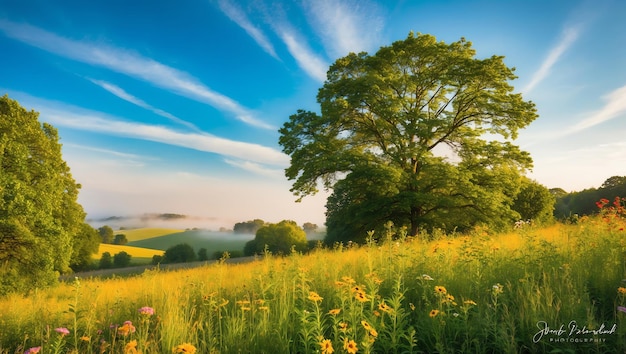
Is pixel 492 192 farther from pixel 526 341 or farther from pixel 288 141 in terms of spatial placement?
pixel 526 341

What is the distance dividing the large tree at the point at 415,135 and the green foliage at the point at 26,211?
34.2ft

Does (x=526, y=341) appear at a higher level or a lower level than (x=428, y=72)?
lower

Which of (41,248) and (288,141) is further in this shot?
(288,141)

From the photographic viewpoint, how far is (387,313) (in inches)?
159

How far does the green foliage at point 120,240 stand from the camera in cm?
5992

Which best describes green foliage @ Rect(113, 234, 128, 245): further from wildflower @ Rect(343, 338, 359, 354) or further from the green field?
wildflower @ Rect(343, 338, 359, 354)

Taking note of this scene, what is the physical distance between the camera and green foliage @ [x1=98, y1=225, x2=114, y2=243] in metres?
58.5

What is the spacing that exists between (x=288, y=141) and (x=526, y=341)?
51.1 ft

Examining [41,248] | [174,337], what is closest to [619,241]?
[174,337]

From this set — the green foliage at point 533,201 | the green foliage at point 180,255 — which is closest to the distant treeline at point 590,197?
the green foliage at point 533,201

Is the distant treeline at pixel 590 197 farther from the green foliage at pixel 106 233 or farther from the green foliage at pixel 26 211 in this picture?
the green foliage at pixel 106 233

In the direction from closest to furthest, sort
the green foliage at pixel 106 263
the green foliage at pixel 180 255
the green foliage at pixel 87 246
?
the green foliage at pixel 87 246 → the green foliage at pixel 106 263 → the green foliage at pixel 180 255

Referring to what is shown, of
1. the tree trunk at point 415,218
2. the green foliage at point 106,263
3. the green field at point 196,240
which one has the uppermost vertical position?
the tree trunk at point 415,218

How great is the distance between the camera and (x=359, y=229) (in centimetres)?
2036
